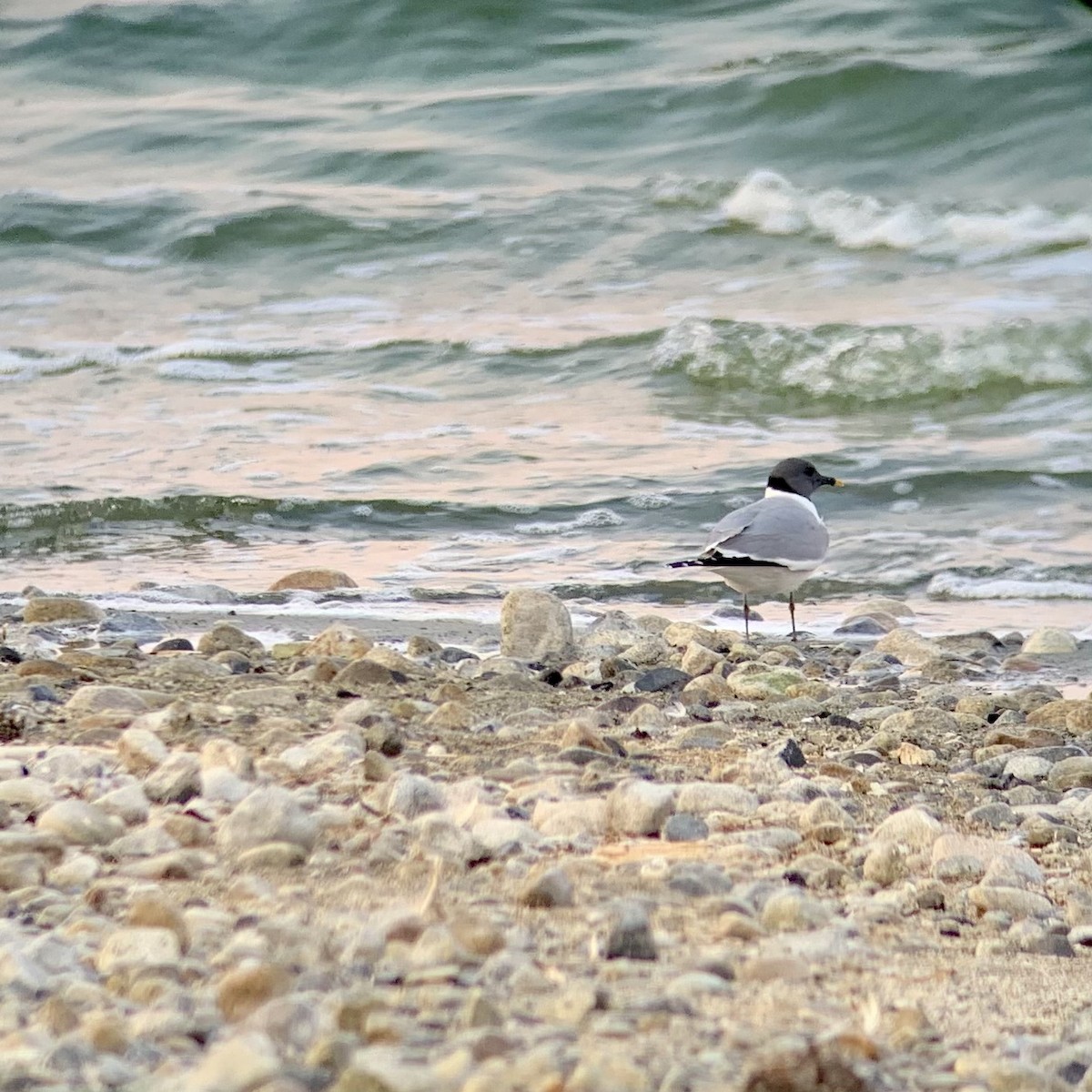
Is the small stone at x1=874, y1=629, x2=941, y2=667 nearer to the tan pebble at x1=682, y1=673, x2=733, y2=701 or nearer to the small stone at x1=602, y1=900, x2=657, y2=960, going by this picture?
the tan pebble at x1=682, y1=673, x2=733, y2=701

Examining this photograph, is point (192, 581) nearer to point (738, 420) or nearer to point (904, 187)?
point (738, 420)

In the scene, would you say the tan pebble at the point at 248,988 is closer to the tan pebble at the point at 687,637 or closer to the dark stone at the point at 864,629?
the tan pebble at the point at 687,637

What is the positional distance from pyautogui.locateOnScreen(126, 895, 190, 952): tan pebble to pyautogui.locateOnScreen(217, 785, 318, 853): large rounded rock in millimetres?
379

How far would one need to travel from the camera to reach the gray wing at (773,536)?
19.1 ft

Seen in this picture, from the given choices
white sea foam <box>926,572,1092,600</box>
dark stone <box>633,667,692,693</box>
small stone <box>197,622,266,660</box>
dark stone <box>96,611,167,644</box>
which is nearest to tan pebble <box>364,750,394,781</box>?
dark stone <box>633,667,692,693</box>

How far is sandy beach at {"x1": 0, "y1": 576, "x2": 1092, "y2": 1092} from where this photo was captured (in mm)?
1903

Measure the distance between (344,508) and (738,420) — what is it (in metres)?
2.38

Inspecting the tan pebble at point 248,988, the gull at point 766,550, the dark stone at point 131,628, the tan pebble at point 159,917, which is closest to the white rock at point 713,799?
the tan pebble at point 159,917

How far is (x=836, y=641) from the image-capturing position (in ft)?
19.0

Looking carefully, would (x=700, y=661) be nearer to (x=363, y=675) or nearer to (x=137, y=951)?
(x=363, y=675)

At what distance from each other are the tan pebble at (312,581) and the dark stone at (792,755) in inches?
115

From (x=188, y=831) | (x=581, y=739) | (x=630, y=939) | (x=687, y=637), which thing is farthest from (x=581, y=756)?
(x=687, y=637)

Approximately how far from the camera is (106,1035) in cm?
186

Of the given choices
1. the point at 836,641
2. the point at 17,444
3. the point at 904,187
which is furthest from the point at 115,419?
the point at 904,187
